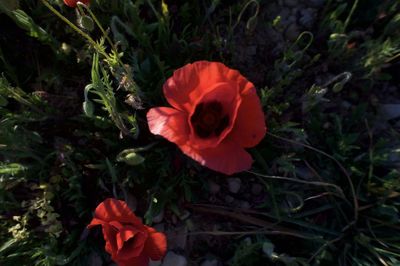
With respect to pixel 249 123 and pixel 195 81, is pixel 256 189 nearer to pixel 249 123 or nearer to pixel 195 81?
pixel 249 123

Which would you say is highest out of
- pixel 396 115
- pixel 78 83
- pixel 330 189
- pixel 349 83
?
pixel 78 83

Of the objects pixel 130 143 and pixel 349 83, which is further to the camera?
pixel 349 83

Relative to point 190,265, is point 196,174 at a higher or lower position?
higher

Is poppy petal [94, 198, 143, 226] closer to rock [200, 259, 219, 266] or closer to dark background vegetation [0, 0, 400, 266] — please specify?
dark background vegetation [0, 0, 400, 266]

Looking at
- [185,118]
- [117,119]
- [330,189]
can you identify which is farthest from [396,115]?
[117,119]

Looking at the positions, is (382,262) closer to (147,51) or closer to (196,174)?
(196,174)

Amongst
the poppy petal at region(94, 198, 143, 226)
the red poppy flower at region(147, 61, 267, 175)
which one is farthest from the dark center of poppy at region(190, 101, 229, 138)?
the poppy petal at region(94, 198, 143, 226)

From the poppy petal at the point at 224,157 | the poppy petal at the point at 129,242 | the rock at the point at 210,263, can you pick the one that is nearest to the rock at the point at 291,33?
the poppy petal at the point at 224,157
